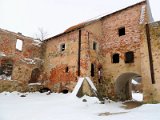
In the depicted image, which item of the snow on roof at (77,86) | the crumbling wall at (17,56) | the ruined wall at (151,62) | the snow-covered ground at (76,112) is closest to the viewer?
the snow-covered ground at (76,112)

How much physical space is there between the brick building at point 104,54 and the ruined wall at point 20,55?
29cm

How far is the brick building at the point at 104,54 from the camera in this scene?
16.7 metres

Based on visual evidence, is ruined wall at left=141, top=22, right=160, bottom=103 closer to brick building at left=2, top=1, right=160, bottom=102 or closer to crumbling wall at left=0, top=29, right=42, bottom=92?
brick building at left=2, top=1, right=160, bottom=102

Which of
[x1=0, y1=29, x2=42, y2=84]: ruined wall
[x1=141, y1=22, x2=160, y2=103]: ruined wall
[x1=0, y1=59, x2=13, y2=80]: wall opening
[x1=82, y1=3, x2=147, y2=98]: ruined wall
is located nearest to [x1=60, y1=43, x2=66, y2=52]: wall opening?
[x1=0, y1=29, x2=42, y2=84]: ruined wall

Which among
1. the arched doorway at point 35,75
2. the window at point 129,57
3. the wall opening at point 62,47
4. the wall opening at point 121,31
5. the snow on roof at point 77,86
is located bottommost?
the snow on roof at point 77,86

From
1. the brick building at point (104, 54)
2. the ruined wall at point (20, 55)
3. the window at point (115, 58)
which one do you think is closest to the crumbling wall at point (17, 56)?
the ruined wall at point (20, 55)

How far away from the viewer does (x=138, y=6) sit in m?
17.3

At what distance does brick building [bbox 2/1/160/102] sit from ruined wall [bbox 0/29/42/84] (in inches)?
11.6

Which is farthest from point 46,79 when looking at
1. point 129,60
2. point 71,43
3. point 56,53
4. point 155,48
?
point 155,48

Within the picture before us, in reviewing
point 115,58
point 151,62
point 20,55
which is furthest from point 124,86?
point 20,55

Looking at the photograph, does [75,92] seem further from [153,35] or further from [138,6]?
[138,6]

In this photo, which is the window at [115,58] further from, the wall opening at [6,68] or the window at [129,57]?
the wall opening at [6,68]

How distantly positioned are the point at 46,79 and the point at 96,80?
562 cm

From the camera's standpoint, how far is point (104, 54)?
18.5m
